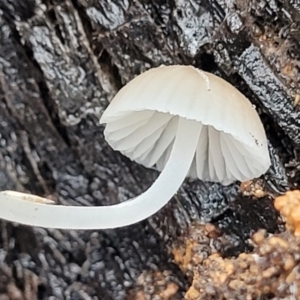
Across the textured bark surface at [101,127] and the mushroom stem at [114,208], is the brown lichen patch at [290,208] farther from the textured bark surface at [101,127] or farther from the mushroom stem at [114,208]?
the mushroom stem at [114,208]

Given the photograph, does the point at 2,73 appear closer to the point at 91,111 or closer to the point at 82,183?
the point at 91,111

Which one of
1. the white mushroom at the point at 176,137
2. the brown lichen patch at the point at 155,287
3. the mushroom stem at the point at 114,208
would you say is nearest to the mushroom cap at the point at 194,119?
the white mushroom at the point at 176,137

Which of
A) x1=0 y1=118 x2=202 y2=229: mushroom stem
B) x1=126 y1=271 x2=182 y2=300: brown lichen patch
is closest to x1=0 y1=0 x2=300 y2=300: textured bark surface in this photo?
x1=126 y1=271 x2=182 y2=300: brown lichen patch

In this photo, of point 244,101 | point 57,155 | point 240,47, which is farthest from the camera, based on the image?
point 57,155

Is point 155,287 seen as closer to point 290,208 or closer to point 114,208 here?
point 114,208

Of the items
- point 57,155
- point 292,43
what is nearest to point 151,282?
point 57,155

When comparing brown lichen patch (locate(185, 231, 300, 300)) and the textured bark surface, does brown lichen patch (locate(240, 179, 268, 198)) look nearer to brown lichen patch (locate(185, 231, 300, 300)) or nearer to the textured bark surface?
the textured bark surface
